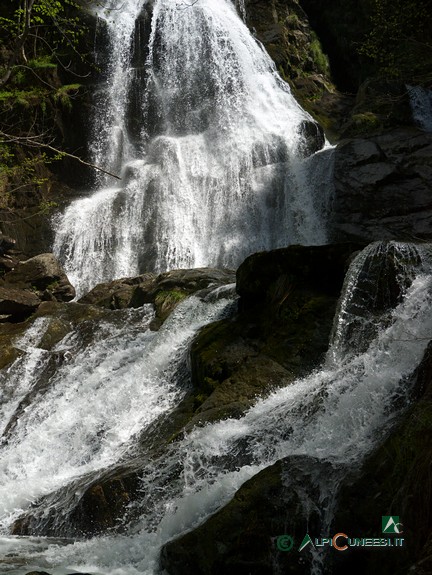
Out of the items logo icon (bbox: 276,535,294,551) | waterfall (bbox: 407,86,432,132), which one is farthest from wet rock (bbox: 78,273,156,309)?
waterfall (bbox: 407,86,432,132)

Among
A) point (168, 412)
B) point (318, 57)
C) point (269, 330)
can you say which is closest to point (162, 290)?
point (269, 330)

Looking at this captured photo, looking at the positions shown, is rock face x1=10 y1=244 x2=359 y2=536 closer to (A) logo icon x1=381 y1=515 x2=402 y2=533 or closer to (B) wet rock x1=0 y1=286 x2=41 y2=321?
(A) logo icon x1=381 y1=515 x2=402 y2=533

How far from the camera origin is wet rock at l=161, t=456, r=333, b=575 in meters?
4.43

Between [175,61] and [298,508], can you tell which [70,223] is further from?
[298,508]

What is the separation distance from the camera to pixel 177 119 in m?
22.3

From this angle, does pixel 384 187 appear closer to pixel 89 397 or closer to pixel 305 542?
pixel 89 397

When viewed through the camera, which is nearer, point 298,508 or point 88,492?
point 298,508

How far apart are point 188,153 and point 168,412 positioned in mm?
13699

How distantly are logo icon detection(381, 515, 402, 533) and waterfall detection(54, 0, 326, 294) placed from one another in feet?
43.9

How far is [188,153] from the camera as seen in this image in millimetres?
20703

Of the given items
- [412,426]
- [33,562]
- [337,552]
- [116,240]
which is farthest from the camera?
[116,240]

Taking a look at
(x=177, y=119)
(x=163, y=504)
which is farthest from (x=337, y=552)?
(x=177, y=119)

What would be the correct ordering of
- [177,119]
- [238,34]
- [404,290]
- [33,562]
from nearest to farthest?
[33,562], [404,290], [177,119], [238,34]

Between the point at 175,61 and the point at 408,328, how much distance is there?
1967 centimetres
